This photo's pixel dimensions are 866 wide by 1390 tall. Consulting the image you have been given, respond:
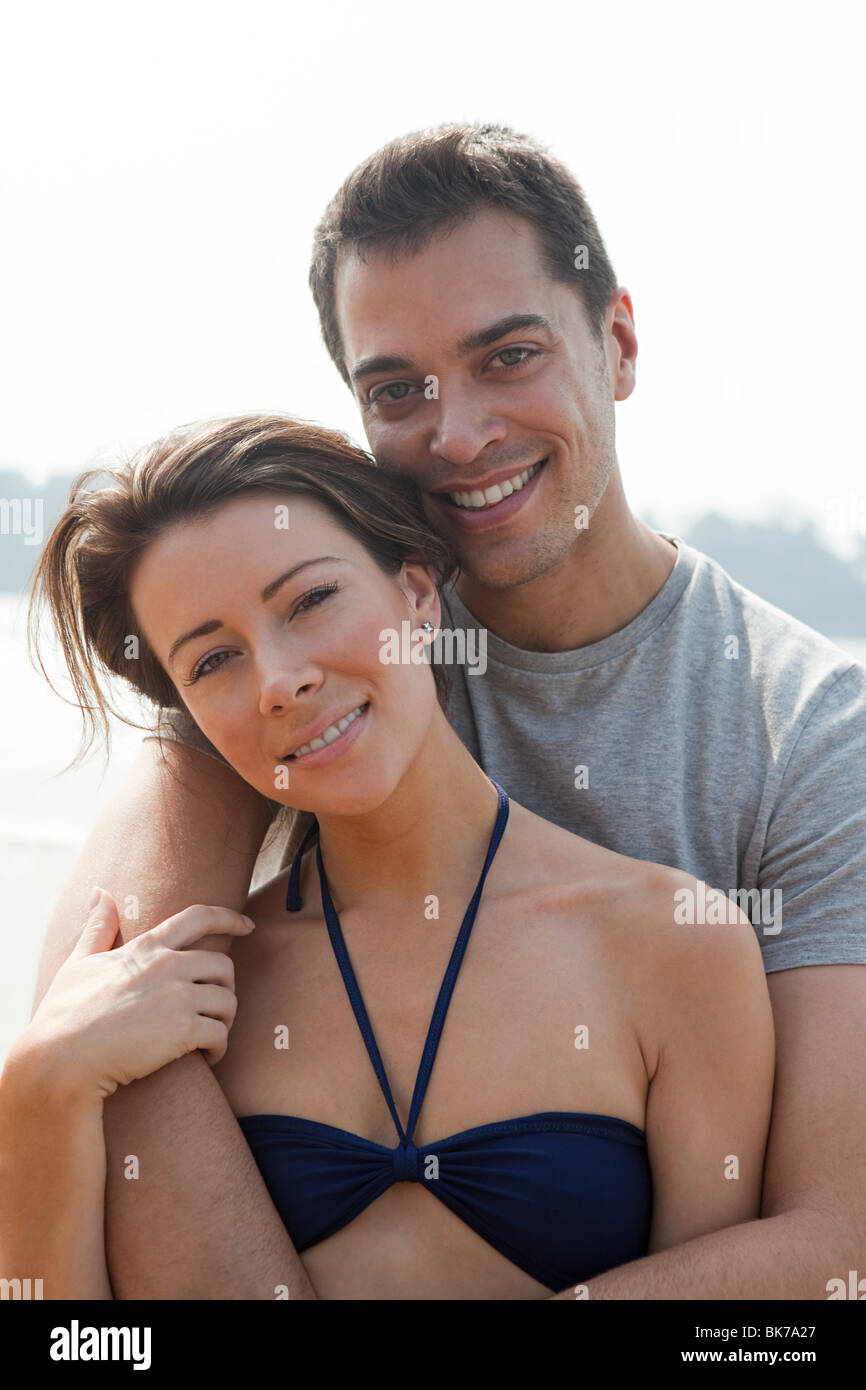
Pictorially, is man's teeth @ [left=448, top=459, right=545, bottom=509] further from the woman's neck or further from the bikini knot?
the bikini knot

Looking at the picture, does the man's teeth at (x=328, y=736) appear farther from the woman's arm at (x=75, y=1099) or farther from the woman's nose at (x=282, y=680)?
the woman's arm at (x=75, y=1099)

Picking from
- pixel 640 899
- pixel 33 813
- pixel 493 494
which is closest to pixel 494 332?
pixel 493 494

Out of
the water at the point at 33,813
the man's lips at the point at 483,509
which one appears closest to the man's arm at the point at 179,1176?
the man's lips at the point at 483,509

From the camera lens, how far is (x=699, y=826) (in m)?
2.53

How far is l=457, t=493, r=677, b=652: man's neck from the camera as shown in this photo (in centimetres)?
282

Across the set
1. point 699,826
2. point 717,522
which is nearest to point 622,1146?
point 699,826

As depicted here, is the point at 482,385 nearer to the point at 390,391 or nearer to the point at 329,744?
the point at 390,391

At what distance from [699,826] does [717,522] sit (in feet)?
70.5

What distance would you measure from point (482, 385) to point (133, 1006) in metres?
1.40

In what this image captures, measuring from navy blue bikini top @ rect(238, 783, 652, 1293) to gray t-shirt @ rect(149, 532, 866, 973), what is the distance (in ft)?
1.75

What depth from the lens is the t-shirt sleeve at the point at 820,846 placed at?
2268mm

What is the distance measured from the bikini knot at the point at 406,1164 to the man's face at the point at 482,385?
1.21 meters
